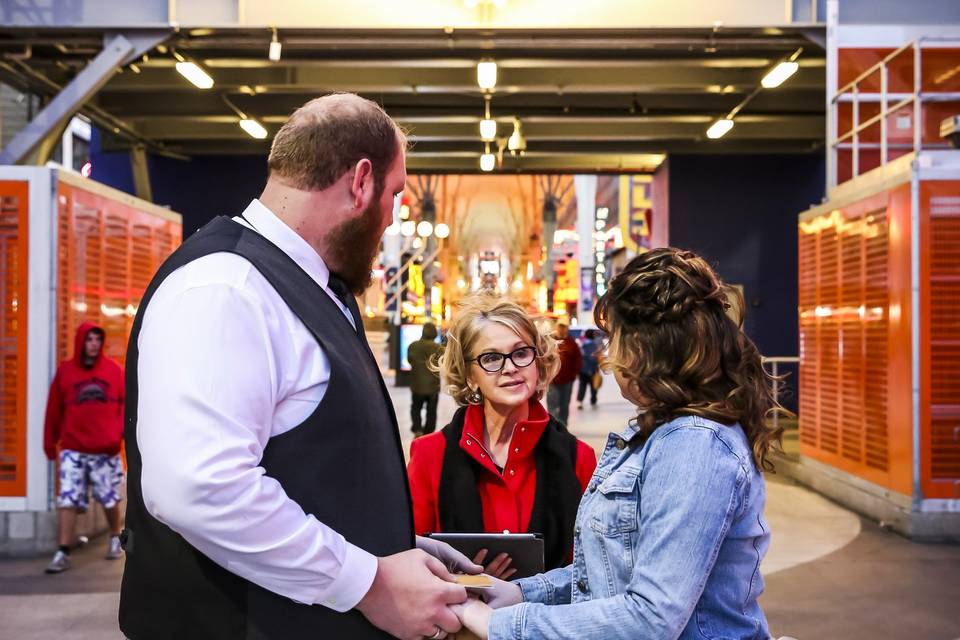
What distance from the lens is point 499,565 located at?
238 cm

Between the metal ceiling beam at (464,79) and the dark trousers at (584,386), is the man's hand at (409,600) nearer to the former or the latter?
the metal ceiling beam at (464,79)

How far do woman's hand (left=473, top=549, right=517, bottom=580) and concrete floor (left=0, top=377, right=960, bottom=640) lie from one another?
12.1 ft

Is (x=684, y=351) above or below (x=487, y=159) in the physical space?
below

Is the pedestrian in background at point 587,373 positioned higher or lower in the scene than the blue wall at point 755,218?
lower

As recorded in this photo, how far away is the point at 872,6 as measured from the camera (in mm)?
10516

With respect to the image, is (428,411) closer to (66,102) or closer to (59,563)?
(66,102)

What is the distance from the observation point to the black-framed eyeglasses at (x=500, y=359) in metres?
3.27

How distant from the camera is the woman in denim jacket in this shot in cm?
161

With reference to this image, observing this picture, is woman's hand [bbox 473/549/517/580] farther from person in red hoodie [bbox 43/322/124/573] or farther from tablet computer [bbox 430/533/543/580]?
person in red hoodie [bbox 43/322/124/573]

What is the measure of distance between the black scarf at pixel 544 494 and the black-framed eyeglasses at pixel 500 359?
0.81ft

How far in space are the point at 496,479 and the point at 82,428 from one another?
16.1ft

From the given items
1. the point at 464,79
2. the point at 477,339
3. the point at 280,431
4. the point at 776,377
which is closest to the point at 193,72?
the point at 464,79

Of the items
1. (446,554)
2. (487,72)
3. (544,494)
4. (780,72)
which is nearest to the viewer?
(446,554)

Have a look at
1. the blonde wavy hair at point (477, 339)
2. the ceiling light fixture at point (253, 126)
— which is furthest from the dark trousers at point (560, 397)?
the blonde wavy hair at point (477, 339)
